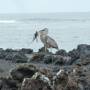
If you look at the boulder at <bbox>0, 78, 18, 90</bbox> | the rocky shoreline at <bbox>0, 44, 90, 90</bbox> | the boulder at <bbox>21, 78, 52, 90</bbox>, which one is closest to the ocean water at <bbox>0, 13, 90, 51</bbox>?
the rocky shoreline at <bbox>0, 44, 90, 90</bbox>

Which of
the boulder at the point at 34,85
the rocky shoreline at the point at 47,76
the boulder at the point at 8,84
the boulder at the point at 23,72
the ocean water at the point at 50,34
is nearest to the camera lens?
the boulder at the point at 34,85

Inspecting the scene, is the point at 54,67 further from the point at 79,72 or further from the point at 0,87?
the point at 0,87

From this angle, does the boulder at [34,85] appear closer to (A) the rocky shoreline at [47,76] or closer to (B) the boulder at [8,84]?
(A) the rocky shoreline at [47,76]

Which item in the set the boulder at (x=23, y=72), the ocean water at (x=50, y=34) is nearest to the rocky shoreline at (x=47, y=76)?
the boulder at (x=23, y=72)

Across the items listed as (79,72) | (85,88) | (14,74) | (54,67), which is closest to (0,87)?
(14,74)

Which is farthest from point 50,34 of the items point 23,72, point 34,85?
point 34,85

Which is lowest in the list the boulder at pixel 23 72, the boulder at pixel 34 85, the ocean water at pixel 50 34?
the ocean water at pixel 50 34

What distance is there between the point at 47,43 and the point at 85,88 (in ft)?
23.4

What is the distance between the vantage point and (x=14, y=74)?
42.0 ft

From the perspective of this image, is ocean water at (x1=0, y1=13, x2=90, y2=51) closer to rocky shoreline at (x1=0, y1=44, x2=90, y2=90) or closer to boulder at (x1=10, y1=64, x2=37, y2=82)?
rocky shoreline at (x1=0, y1=44, x2=90, y2=90)

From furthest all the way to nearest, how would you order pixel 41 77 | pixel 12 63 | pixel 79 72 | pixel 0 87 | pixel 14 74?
Result: pixel 12 63 < pixel 79 72 < pixel 14 74 < pixel 0 87 < pixel 41 77

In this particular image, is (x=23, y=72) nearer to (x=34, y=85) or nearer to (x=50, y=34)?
(x=34, y=85)

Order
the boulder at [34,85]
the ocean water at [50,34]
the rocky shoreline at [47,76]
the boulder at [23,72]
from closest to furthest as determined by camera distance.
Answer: the boulder at [34,85], the rocky shoreline at [47,76], the boulder at [23,72], the ocean water at [50,34]

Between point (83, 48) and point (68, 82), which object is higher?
point (68, 82)
